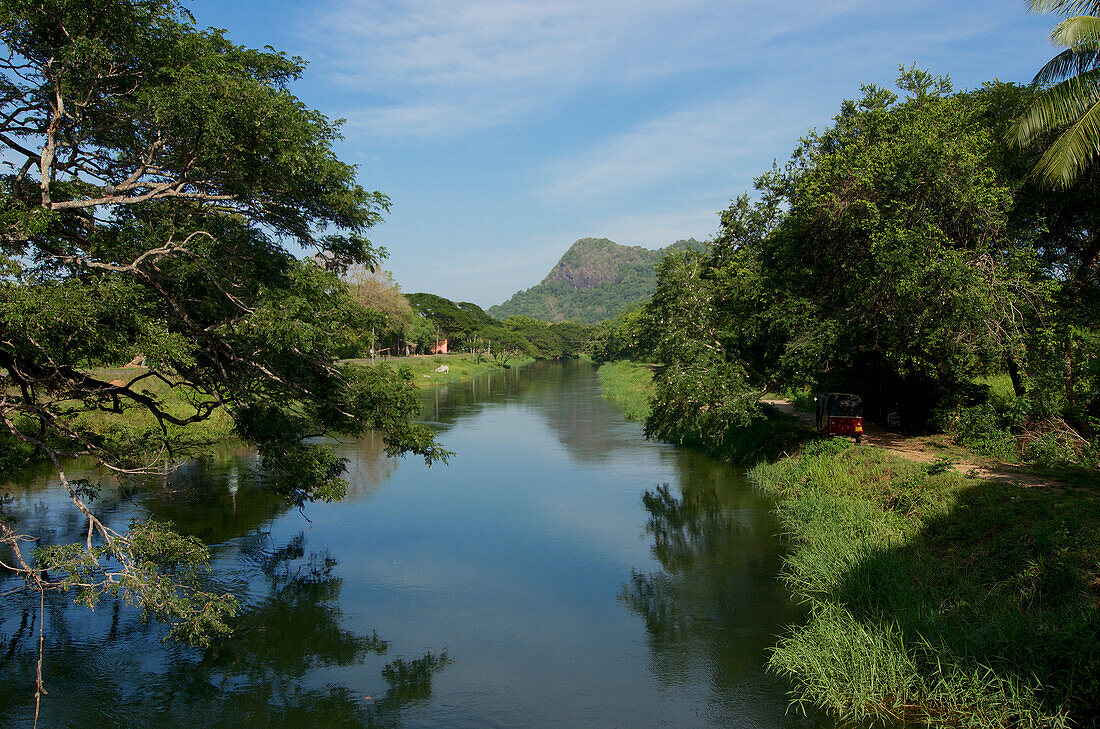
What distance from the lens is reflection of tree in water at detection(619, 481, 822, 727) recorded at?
8.99m

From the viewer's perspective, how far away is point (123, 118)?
9961 millimetres

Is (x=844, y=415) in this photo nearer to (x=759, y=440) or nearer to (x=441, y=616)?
(x=759, y=440)

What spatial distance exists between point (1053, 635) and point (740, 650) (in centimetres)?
376

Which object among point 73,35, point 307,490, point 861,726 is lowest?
point 861,726

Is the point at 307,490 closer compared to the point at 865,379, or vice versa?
the point at 307,490

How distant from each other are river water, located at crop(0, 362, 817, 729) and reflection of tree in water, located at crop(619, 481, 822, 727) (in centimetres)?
4

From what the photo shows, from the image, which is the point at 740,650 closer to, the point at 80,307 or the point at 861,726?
the point at 861,726

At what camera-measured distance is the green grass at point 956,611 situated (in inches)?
307

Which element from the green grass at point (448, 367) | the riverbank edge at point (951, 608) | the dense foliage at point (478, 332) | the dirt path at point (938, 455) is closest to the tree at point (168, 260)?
the riverbank edge at point (951, 608)

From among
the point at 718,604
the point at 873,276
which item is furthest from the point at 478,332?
the point at 718,604

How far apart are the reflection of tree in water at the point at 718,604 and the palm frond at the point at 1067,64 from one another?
12.1 meters

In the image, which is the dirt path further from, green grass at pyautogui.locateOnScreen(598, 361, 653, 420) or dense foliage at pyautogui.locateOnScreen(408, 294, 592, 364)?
dense foliage at pyautogui.locateOnScreen(408, 294, 592, 364)

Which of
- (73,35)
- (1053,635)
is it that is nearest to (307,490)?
(73,35)

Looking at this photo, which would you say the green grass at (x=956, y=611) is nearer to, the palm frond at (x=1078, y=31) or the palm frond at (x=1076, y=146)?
the palm frond at (x=1076, y=146)
